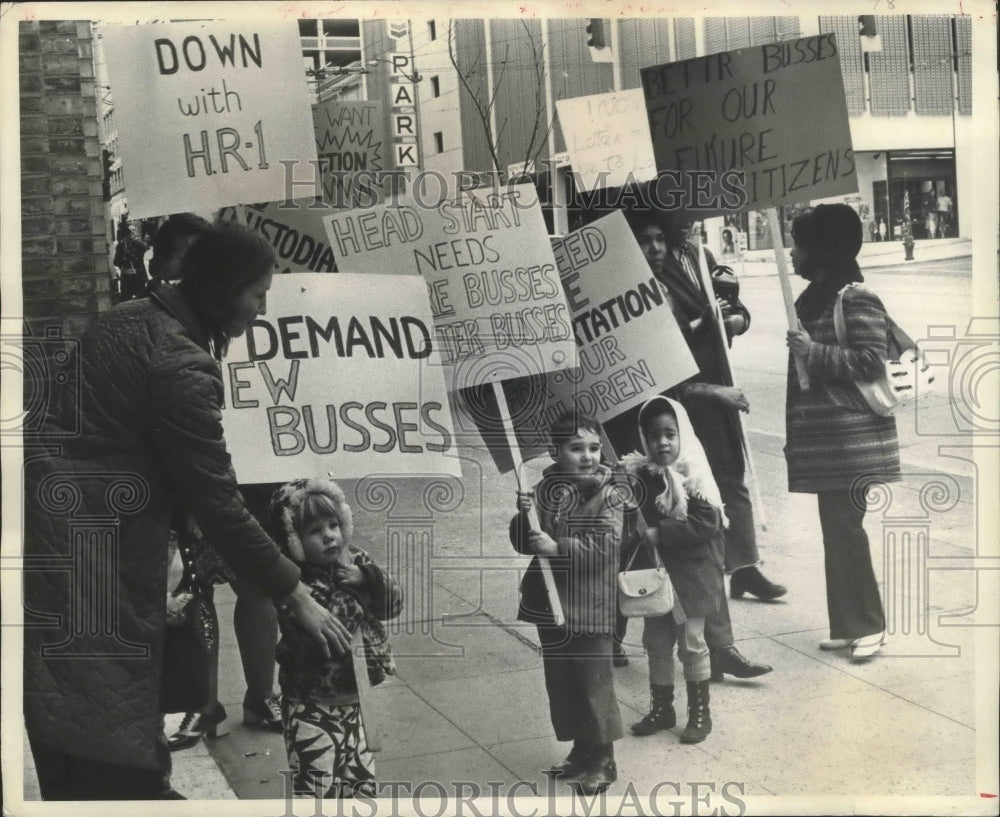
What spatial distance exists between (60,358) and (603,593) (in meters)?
2.16

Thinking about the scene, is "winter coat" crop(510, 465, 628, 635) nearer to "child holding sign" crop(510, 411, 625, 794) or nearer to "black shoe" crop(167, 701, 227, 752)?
"child holding sign" crop(510, 411, 625, 794)

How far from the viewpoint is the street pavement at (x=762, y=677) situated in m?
5.11

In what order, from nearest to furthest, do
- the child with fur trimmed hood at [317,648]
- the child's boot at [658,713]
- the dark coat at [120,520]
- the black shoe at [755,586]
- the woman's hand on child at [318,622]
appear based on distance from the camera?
the dark coat at [120,520], the woman's hand on child at [318,622], the child with fur trimmed hood at [317,648], the child's boot at [658,713], the black shoe at [755,586]

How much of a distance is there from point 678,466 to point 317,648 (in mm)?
1514

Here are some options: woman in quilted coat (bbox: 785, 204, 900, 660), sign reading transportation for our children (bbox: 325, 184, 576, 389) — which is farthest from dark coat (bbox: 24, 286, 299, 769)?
woman in quilted coat (bbox: 785, 204, 900, 660)

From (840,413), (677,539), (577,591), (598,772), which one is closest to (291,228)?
(577,591)

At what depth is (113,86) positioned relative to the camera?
4.97 metres

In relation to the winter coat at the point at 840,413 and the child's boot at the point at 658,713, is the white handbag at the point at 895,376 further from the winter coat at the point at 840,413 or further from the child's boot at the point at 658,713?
the child's boot at the point at 658,713

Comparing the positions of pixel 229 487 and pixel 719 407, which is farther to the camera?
pixel 719 407

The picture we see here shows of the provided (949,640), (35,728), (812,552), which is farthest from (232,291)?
(949,640)

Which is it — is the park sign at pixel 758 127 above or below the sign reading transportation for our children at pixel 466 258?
above

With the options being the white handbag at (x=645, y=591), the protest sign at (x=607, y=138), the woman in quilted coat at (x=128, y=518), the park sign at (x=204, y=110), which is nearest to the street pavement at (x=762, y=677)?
the white handbag at (x=645, y=591)

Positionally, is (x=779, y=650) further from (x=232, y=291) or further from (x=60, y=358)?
(x=60, y=358)

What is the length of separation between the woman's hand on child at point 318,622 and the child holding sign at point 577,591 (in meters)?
0.69
